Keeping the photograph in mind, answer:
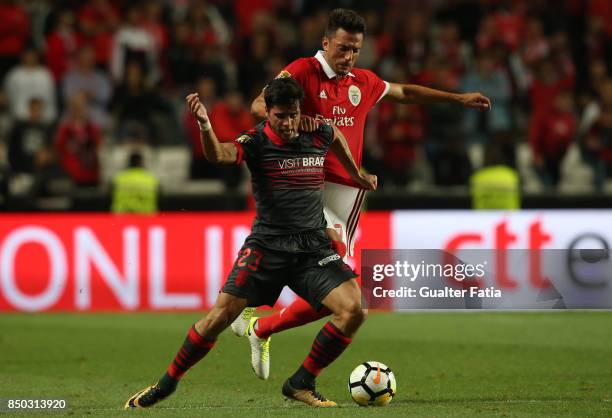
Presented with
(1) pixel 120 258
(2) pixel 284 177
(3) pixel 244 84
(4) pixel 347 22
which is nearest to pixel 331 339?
(2) pixel 284 177

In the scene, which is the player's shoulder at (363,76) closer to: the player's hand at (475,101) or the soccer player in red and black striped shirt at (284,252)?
the player's hand at (475,101)

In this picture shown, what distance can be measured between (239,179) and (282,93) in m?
9.01

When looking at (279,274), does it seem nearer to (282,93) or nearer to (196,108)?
(282,93)

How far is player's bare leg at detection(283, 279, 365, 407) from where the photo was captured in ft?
23.5

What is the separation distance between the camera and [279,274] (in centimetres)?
726

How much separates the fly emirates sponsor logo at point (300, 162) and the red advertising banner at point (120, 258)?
5.66 meters

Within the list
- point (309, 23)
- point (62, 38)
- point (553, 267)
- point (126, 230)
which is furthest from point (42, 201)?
point (553, 267)

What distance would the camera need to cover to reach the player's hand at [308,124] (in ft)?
23.8

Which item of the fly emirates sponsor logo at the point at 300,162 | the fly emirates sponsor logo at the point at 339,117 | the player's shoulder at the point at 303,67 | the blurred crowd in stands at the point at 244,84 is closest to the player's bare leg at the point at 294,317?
the fly emirates sponsor logo at the point at 300,162

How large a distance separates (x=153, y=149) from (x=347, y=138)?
8474 millimetres

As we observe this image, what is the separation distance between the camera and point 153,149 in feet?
53.2

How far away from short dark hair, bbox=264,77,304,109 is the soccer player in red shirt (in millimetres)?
583

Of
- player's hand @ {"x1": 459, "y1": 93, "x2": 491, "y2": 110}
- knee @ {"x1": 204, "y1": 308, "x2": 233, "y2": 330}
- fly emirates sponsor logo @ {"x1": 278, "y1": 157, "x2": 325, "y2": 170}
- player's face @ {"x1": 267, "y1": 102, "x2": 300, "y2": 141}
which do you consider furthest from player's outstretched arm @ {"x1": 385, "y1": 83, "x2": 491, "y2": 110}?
knee @ {"x1": 204, "y1": 308, "x2": 233, "y2": 330}

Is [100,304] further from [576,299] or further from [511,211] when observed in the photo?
[576,299]
